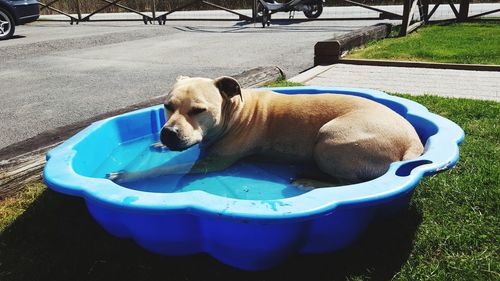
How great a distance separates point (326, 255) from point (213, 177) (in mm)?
1479

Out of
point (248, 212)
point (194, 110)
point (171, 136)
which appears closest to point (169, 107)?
point (194, 110)

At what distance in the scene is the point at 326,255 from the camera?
10.6 feet

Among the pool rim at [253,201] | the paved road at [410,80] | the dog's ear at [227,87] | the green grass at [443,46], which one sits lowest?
the paved road at [410,80]

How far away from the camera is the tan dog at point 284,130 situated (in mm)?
3662

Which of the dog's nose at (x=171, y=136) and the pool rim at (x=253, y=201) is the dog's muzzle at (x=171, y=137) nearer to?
the dog's nose at (x=171, y=136)

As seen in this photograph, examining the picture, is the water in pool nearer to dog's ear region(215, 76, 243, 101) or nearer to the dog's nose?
the dog's nose

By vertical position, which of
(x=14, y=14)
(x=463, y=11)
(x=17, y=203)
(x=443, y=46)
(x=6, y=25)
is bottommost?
(x=17, y=203)

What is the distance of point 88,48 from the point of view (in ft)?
44.0

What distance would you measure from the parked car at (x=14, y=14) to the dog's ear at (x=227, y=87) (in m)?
13.0

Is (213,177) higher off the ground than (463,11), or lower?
lower

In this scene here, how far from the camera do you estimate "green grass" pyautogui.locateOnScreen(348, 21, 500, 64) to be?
376 inches

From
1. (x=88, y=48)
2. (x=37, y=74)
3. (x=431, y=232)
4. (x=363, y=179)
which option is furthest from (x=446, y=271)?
(x=88, y=48)


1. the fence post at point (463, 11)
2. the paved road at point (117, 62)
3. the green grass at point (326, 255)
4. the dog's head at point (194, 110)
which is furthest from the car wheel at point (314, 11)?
the green grass at point (326, 255)

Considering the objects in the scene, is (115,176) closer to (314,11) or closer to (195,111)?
(195,111)
